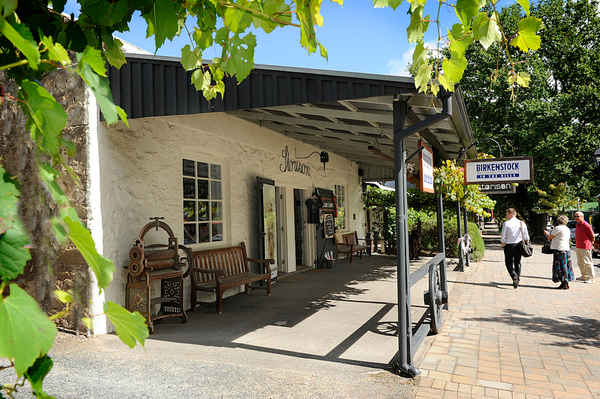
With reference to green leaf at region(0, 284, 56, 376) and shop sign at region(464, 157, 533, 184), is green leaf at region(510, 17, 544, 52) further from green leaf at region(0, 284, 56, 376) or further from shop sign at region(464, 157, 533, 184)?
shop sign at region(464, 157, 533, 184)

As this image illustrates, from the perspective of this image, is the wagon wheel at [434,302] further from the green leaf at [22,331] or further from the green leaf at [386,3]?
the green leaf at [22,331]

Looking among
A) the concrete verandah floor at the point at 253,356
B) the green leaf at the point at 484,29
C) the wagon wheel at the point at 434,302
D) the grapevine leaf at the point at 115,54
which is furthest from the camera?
the wagon wheel at the point at 434,302

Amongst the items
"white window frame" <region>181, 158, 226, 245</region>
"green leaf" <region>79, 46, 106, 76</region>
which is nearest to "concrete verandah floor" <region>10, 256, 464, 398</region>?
"white window frame" <region>181, 158, 226, 245</region>

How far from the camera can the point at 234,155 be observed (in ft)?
25.5

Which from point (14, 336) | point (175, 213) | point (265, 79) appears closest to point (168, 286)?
point (175, 213)

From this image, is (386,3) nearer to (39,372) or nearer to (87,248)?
(87,248)

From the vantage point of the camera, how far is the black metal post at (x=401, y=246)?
12.8 ft

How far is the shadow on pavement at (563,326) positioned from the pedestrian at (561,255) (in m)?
2.40

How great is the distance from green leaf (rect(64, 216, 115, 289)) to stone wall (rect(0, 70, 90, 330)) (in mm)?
4730

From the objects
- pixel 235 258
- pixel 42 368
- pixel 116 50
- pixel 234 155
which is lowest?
pixel 235 258

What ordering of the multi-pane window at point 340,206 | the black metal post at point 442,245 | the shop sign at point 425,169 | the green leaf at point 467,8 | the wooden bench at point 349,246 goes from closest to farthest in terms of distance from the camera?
the green leaf at point 467,8 < the shop sign at point 425,169 < the black metal post at point 442,245 < the wooden bench at point 349,246 < the multi-pane window at point 340,206

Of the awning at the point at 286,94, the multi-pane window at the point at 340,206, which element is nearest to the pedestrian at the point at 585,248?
the awning at the point at 286,94

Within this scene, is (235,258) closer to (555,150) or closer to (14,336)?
(14,336)

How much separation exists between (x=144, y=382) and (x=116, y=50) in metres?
3.22
